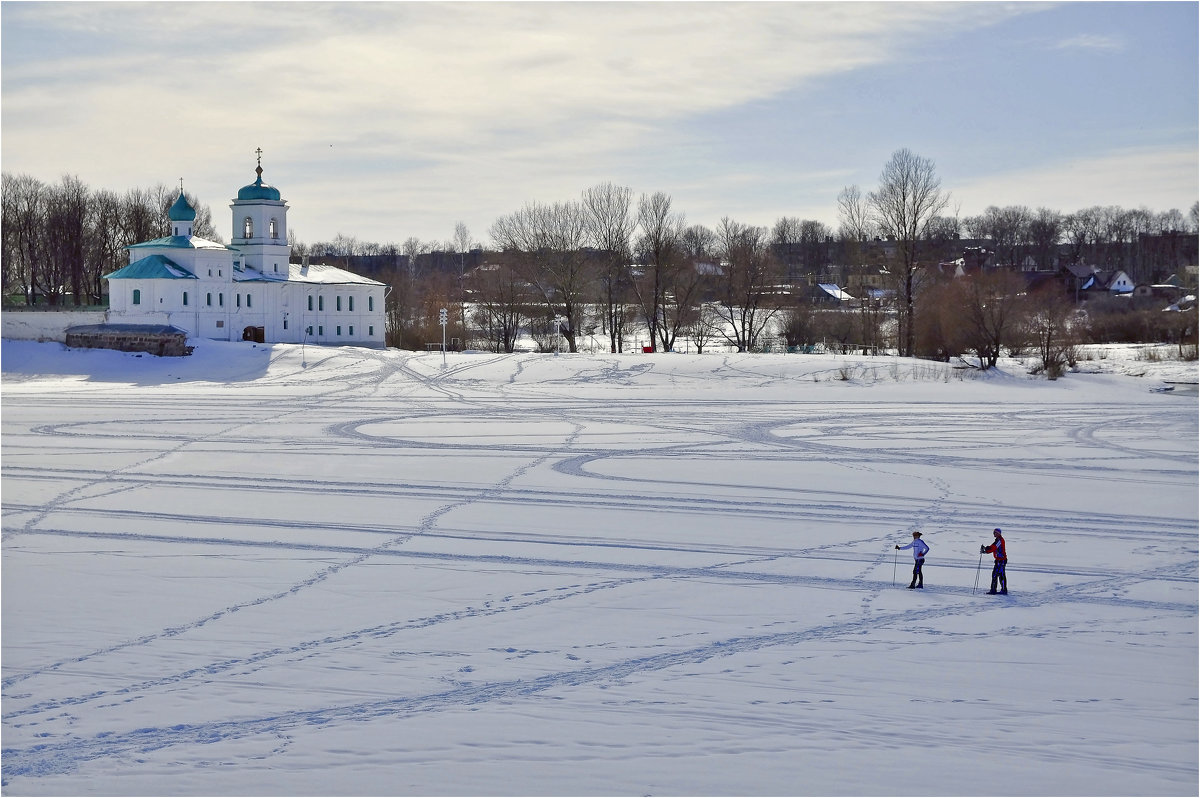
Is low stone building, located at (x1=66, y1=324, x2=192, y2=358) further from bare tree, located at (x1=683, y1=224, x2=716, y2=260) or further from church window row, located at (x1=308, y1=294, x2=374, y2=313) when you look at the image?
bare tree, located at (x1=683, y1=224, x2=716, y2=260)

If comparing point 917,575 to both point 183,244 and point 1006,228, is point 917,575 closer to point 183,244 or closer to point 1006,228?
point 183,244

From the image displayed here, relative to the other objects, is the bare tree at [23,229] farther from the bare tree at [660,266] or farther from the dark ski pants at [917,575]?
the dark ski pants at [917,575]

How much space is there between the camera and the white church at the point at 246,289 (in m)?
59.7

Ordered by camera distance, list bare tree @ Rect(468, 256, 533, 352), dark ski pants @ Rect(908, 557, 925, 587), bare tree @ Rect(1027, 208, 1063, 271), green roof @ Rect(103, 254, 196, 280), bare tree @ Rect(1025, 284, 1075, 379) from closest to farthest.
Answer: dark ski pants @ Rect(908, 557, 925, 587), bare tree @ Rect(1025, 284, 1075, 379), green roof @ Rect(103, 254, 196, 280), bare tree @ Rect(468, 256, 533, 352), bare tree @ Rect(1027, 208, 1063, 271)

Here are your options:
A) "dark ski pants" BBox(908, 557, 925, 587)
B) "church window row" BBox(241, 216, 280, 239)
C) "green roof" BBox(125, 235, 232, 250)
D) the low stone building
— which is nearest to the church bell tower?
"church window row" BBox(241, 216, 280, 239)

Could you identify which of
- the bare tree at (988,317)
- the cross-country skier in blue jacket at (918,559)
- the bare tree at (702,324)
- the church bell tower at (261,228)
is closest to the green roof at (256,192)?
the church bell tower at (261,228)

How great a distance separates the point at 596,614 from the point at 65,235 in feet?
267

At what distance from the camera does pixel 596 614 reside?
13.7 meters

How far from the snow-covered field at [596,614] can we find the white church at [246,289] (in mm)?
32165

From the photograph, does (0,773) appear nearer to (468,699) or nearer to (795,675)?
(468,699)

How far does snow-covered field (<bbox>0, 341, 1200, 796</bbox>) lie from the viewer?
966 centimetres

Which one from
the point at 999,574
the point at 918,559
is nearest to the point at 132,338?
the point at 918,559

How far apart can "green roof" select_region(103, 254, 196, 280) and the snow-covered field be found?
3184 cm

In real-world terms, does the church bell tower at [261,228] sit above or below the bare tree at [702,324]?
above
